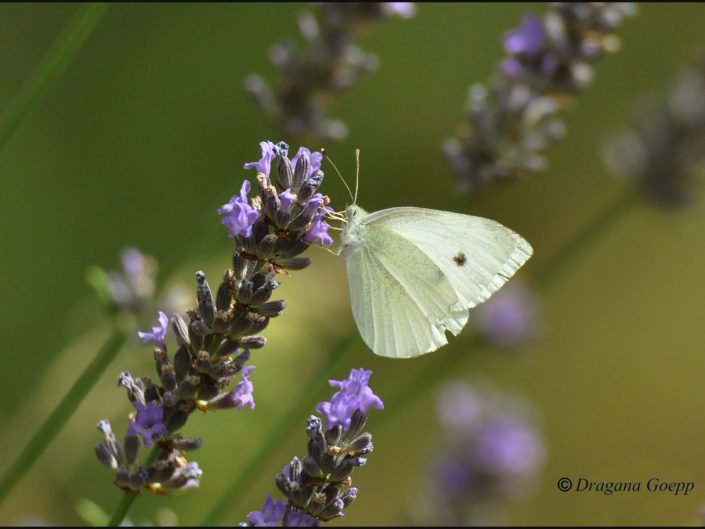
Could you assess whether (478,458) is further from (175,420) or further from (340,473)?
(175,420)

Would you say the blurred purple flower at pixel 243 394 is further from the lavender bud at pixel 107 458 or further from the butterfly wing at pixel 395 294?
the butterfly wing at pixel 395 294

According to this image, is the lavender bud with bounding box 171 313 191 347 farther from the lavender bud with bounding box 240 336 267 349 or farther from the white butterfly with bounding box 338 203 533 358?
the white butterfly with bounding box 338 203 533 358

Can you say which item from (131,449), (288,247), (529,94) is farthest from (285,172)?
(529,94)

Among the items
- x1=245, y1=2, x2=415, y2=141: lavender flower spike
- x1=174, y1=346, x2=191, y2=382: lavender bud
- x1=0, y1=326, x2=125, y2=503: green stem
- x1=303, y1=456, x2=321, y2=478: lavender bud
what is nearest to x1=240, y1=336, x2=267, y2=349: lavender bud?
x1=174, y1=346, x2=191, y2=382: lavender bud

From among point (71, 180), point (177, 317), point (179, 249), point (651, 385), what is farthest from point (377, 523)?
point (177, 317)

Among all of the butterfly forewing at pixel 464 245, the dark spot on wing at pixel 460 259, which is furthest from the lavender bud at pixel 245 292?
the dark spot on wing at pixel 460 259

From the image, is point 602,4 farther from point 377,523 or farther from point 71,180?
point 71,180
